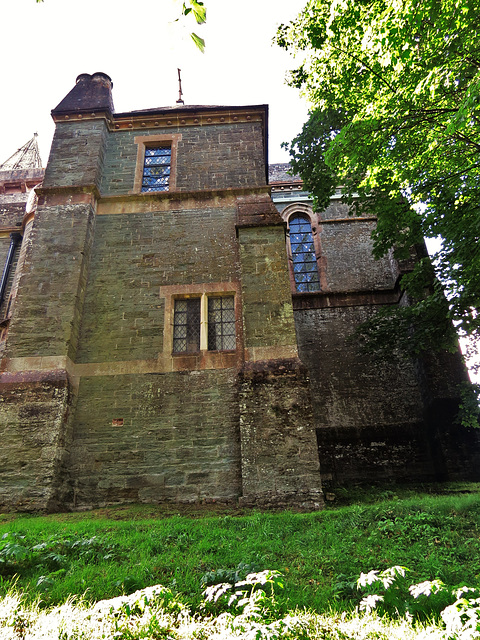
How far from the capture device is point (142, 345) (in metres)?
9.01

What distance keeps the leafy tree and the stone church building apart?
7.53 ft

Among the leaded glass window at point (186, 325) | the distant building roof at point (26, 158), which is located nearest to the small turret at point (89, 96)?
the leaded glass window at point (186, 325)

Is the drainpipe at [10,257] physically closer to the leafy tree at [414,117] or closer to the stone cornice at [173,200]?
Answer: the stone cornice at [173,200]

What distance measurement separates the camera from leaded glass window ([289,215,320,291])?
580 inches

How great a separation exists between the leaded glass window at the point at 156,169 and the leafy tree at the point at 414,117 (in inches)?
156

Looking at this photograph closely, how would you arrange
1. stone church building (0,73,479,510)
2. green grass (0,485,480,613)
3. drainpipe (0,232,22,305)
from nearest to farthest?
green grass (0,485,480,613)
stone church building (0,73,479,510)
drainpipe (0,232,22,305)

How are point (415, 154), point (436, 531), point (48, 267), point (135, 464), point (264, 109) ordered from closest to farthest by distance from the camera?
point (436, 531) < point (415, 154) < point (135, 464) < point (48, 267) < point (264, 109)

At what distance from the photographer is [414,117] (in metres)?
7.17

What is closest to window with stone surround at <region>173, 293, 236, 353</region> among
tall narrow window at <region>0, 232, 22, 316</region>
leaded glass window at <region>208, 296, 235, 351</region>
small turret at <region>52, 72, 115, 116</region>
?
leaded glass window at <region>208, 296, 235, 351</region>

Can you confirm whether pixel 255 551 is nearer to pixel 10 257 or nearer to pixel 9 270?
pixel 9 270

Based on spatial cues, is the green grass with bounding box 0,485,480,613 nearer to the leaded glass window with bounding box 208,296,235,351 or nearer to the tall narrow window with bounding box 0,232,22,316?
the leaded glass window with bounding box 208,296,235,351

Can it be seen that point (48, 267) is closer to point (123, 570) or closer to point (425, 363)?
point (123, 570)

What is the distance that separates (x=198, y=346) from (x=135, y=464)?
2697mm

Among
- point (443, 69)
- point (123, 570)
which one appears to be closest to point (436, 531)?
point (123, 570)
